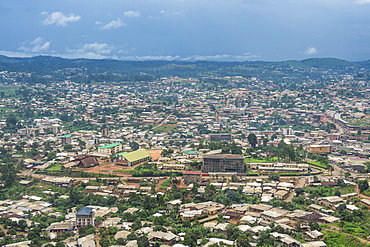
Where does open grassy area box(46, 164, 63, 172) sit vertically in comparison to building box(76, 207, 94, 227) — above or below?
below

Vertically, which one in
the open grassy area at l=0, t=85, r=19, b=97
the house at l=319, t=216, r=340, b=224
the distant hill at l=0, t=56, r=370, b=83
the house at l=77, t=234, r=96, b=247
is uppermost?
the distant hill at l=0, t=56, r=370, b=83

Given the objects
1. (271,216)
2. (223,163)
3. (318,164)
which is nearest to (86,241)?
(271,216)

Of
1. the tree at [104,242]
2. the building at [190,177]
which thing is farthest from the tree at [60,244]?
the building at [190,177]

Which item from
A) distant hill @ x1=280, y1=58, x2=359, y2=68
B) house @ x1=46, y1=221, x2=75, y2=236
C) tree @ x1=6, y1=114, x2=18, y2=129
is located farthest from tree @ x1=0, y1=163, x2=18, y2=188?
distant hill @ x1=280, y1=58, x2=359, y2=68

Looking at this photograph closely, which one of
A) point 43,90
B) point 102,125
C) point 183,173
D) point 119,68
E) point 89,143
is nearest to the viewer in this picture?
point 183,173

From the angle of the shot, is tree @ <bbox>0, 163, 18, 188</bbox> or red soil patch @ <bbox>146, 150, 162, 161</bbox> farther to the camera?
red soil patch @ <bbox>146, 150, 162, 161</bbox>

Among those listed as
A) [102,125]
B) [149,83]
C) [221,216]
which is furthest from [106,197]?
[149,83]

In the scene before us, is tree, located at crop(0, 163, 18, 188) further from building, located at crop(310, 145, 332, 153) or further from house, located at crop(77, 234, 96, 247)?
building, located at crop(310, 145, 332, 153)

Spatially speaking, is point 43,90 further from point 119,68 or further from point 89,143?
point 119,68
